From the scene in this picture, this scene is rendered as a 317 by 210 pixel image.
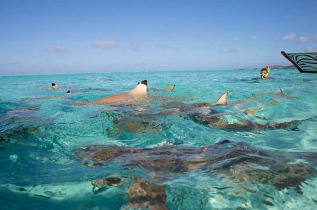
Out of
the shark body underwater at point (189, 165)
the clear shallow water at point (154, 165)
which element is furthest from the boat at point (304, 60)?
the shark body underwater at point (189, 165)

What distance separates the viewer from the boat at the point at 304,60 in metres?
7.78

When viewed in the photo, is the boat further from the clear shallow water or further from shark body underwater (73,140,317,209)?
shark body underwater (73,140,317,209)

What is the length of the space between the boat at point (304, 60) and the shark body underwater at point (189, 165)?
6204mm

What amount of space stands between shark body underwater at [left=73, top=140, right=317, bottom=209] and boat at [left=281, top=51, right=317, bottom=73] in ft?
20.4

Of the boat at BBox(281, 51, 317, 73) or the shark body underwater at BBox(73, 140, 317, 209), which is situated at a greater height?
the boat at BBox(281, 51, 317, 73)

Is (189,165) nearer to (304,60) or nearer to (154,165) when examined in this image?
(154,165)

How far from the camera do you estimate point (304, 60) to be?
8.12 meters

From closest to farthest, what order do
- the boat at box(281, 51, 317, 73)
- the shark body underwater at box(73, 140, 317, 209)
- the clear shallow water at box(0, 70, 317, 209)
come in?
the clear shallow water at box(0, 70, 317, 209) → the shark body underwater at box(73, 140, 317, 209) → the boat at box(281, 51, 317, 73)

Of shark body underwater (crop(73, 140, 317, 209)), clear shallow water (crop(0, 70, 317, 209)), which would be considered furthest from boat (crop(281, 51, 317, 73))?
shark body underwater (crop(73, 140, 317, 209))

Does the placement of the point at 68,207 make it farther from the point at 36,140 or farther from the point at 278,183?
the point at 36,140

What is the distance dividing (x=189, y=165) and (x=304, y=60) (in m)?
7.84

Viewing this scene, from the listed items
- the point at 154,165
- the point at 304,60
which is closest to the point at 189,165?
the point at 154,165

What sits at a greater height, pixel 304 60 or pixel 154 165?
pixel 304 60

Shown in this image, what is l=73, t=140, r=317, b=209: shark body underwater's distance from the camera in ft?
7.18
